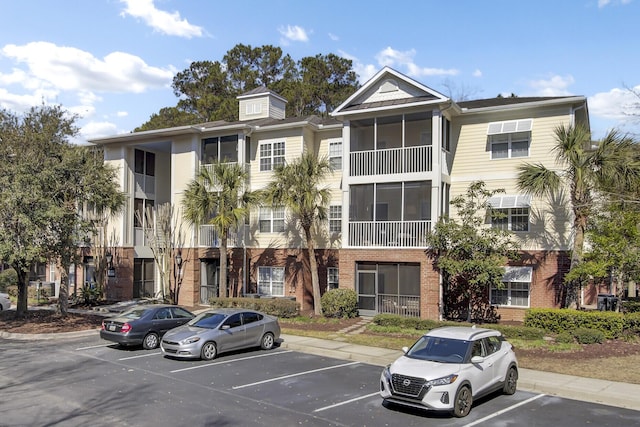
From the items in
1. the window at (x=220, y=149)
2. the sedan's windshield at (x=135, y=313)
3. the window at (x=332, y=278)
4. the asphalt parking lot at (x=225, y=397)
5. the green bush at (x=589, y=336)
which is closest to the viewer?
the asphalt parking lot at (x=225, y=397)

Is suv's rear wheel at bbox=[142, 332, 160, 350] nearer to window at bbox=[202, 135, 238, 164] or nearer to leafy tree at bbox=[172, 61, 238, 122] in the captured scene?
window at bbox=[202, 135, 238, 164]

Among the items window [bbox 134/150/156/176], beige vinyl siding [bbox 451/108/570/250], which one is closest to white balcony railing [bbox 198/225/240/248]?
window [bbox 134/150/156/176]

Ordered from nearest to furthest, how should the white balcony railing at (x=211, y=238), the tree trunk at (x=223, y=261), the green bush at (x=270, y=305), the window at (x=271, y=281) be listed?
the green bush at (x=270, y=305)
the tree trunk at (x=223, y=261)
the window at (x=271, y=281)
the white balcony railing at (x=211, y=238)

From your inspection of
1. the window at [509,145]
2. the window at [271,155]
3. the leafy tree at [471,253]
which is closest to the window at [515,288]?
the leafy tree at [471,253]

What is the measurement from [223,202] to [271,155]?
4564 millimetres

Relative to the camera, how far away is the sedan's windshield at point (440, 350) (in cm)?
1155

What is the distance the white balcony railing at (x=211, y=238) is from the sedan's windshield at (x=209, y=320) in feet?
40.2

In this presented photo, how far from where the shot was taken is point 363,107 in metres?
25.4

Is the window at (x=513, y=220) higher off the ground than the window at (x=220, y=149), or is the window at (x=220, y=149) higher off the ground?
the window at (x=220, y=149)

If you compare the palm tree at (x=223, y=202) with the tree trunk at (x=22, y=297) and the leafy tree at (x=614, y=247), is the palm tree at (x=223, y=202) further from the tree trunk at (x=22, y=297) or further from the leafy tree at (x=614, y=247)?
the leafy tree at (x=614, y=247)

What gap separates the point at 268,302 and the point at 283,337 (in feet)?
15.2

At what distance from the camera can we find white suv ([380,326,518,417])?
1064 cm

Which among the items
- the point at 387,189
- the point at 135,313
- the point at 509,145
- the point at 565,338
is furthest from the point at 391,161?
the point at 135,313

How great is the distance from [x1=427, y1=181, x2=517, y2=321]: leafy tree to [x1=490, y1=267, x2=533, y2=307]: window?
0.60 meters
